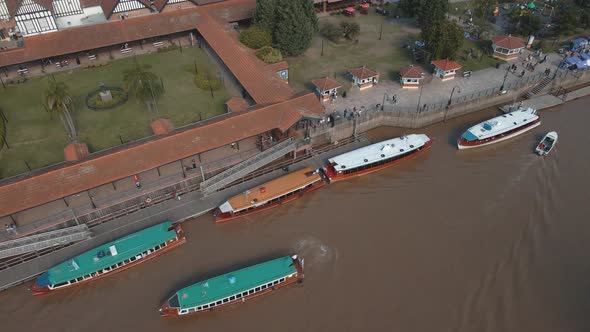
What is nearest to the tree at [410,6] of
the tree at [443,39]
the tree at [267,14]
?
the tree at [443,39]

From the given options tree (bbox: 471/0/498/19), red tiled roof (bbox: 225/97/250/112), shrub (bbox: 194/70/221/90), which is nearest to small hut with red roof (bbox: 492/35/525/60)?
tree (bbox: 471/0/498/19)

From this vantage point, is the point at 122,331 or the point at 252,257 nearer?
the point at 122,331

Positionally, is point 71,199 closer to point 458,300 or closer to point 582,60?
point 458,300

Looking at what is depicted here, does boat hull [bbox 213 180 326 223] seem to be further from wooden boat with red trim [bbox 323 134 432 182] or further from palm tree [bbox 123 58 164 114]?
palm tree [bbox 123 58 164 114]

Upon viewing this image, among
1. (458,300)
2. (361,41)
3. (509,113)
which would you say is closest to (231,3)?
(361,41)

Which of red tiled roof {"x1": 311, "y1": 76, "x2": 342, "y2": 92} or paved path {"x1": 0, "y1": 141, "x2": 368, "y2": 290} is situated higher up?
red tiled roof {"x1": 311, "y1": 76, "x2": 342, "y2": 92}

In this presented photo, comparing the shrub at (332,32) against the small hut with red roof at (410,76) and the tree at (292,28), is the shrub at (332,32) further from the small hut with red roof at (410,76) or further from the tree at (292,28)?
the small hut with red roof at (410,76)
